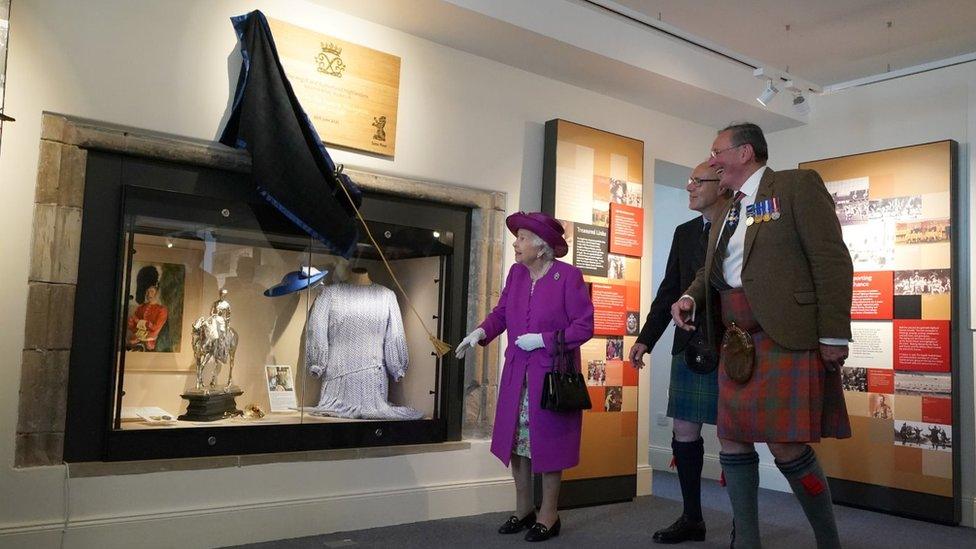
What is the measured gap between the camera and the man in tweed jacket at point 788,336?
288 cm

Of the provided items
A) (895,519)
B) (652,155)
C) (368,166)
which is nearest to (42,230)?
(368,166)

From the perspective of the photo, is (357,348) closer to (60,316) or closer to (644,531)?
(60,316)

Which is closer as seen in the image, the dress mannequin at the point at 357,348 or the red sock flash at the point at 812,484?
the red sock flash at the point at 812,484

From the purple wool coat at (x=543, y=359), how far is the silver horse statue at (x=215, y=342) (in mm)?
1254

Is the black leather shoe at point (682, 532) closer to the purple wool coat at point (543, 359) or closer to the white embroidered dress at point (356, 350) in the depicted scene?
the purple wool coat at point (543, 359)

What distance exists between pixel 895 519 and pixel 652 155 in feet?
9.43

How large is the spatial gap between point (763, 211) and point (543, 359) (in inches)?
53.4

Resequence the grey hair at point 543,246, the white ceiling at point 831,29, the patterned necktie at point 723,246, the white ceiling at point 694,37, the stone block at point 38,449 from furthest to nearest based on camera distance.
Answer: the white ceiling at point 831,29
the white ceiling at point 694,37
the grey hair at point 543,246
the stone block at point 38,449
the patterned necktie at point 723,246

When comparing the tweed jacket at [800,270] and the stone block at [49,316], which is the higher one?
the tweed jacket at [800,270]

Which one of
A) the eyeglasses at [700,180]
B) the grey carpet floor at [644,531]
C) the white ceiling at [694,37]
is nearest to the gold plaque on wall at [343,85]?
the white ceiling at [694,37]

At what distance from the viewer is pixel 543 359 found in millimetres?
3982

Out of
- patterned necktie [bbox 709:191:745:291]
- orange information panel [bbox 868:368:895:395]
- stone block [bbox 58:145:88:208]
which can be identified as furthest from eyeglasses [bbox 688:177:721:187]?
stone block [bbox 58:145:88:208]

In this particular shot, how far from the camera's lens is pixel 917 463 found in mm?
5227

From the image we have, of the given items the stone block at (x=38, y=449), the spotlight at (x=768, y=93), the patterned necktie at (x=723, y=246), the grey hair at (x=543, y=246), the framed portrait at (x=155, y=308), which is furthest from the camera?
the spotlight at (x=768, y=93)
